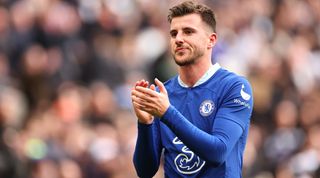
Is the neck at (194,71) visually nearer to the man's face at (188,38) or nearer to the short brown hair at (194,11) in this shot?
the man's face at (188,38)

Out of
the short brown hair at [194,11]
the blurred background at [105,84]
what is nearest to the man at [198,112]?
the short brown hair at [194,11]

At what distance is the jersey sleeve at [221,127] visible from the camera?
253 inches

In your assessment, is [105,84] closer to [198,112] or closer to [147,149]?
[147,149]

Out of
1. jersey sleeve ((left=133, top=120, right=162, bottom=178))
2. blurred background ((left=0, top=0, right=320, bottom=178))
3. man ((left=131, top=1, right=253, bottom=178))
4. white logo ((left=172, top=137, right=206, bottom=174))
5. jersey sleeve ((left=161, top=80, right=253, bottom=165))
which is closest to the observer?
jersey sleeve ((left=161, top=80, right=253, bottom=165))

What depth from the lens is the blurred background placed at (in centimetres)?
1205

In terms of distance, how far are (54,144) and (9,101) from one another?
774 millimetres

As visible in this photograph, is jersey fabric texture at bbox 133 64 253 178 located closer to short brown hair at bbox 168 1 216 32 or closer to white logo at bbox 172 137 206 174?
white logo at bbox 172 137 206 174

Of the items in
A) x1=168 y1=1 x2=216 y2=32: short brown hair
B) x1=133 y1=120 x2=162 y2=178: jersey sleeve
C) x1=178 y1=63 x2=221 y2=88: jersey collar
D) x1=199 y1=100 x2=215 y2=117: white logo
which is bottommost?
x1=133 y1=120 x2=162 y2=178: jersey sleeve

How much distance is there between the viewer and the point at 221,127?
261 inches

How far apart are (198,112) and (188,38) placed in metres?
0.49

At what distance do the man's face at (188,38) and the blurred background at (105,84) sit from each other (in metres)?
4.62

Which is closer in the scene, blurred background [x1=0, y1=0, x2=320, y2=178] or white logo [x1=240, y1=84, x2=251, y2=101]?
white logo [x1=240, y1=84, x2=251, y2=101]

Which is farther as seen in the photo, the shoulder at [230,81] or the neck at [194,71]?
the neck at [194,71]

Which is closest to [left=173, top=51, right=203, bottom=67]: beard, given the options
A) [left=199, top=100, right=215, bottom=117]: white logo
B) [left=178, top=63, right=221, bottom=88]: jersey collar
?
[left=178, top=63, right=221, bottom=88]: jersey collar
